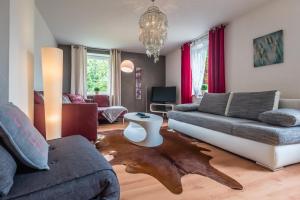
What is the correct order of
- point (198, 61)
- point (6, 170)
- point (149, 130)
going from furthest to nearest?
point (198, 61) < point (149, 130) < point (6, 170)

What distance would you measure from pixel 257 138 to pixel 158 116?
5.42 ft

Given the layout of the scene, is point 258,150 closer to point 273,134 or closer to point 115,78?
point 273,134

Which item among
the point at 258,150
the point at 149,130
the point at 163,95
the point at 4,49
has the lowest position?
the point at 258,150

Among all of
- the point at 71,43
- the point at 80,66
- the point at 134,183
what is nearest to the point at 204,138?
the point at 134,183

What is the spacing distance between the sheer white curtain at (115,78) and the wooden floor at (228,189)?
400 cm

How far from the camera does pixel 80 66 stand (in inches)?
216

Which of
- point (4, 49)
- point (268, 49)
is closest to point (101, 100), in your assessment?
point (4, 49)

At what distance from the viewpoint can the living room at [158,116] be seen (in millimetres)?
1058

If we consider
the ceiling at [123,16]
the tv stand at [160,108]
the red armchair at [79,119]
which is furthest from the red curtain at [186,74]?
the red armchair at [79,119]

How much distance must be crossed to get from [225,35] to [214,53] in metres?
0.42

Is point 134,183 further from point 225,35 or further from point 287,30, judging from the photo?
point 225,35

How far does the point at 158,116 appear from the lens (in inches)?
133

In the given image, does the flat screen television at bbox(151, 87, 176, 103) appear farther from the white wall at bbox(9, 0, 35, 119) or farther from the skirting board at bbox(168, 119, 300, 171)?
the white wall at bbox(9, 0, 35, 119)

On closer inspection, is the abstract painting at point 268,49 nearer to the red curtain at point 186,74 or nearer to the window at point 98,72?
the red curtain at point 186,74
